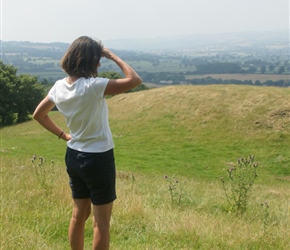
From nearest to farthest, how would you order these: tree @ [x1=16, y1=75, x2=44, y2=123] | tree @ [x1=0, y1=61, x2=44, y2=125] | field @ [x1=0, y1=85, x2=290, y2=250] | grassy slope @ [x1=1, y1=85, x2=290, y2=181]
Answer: field @ [x1=0, y1=85, x2=290, y2=250], grassy slope @ [x1=1, y1=85, x2=290, y2=181], tree @ [x1=0, y1=61, x2=44, y2=125], tree @ [x1=16, y1=75, x2=44, y2=123]

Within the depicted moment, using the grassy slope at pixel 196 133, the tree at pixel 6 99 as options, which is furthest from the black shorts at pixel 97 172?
the tree at pixel 6 99

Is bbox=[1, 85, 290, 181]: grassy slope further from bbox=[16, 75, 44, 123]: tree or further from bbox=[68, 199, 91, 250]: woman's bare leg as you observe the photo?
bbox=[16, 75, 44, 123]: tree

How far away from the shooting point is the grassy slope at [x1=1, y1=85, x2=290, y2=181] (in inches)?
945

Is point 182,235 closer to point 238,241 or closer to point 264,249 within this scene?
point 238,241

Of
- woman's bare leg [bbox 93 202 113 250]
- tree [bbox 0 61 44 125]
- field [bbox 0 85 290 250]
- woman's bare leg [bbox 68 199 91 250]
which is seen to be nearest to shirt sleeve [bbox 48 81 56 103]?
woman's bare leg [bbox 68 199 91 250]

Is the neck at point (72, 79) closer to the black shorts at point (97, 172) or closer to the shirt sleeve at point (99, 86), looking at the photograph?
the shirt sleeve at point (99, 86)

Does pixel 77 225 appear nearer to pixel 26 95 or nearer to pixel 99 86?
pixel 99 86

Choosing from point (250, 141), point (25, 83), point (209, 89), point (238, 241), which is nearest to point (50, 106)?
point (238, 241)

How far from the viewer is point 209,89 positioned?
110ft

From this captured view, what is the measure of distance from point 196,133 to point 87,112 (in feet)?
84.1

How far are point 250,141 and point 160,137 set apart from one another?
6.67 m

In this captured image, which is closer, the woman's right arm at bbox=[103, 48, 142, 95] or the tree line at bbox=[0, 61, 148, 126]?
the woman's right arm at bbox=[103, 48, 142, 95]

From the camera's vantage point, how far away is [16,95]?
5341 cm

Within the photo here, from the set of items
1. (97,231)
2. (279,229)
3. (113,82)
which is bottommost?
(279,229)
